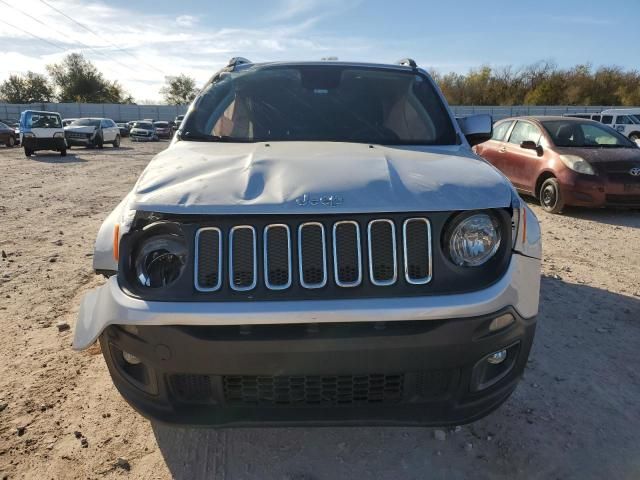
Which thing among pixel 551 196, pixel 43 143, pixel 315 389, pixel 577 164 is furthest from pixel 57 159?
pixel 315 389

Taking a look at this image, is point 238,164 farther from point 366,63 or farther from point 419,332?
point 366,63

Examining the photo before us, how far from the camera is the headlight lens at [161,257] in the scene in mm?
1938

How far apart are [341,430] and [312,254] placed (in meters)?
1.10

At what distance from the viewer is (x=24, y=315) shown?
3.82m

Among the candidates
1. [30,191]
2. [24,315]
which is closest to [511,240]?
[24,315]

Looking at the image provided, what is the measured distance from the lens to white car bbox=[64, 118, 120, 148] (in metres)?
24.3

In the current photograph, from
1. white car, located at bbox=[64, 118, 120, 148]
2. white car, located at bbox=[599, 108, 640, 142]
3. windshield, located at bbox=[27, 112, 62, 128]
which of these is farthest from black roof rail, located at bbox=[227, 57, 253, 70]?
white car, located at bbox=[64, 118, 120, 148]

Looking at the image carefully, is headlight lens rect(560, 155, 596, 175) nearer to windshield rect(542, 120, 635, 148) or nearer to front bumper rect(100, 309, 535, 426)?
windshield rect(542, 120, 635, 148)

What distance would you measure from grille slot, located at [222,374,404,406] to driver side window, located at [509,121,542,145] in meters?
7.85

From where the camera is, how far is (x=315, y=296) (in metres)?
1.84

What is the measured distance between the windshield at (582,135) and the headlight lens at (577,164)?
1.64 ft

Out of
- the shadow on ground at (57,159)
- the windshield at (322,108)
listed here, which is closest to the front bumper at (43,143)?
the shadow on ground at (57,159)

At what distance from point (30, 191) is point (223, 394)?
10179 mm

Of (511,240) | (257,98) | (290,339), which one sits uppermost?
Answer: (257,98)
